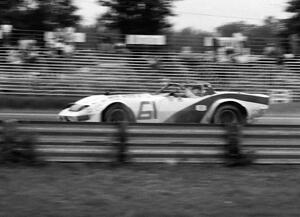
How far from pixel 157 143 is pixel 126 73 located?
49.2 ft

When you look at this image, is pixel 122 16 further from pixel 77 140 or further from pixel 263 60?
pixel 77 140

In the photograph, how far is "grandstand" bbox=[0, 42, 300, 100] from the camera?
20.4 metres

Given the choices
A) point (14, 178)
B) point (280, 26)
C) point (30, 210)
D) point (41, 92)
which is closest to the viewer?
point (30, 210)

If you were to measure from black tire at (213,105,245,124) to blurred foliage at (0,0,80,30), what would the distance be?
17.8m

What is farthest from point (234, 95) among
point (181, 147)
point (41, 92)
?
point (41, 92)

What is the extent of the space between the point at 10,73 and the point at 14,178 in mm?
15361

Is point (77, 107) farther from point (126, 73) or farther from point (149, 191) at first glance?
point (126, 73)

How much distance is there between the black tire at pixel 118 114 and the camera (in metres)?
10.5

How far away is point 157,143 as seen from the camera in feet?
21.3

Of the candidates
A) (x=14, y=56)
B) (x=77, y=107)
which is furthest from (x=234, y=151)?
(x=14, y=56)

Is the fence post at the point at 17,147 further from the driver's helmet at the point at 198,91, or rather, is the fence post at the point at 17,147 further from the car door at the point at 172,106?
the driver's helmet at the point at 198,91

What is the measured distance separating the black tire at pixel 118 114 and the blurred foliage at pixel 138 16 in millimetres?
17876

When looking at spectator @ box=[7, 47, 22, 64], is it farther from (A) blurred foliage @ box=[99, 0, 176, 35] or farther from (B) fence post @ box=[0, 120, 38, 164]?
(B) fence post @ box=[0, 120, 38, 164]

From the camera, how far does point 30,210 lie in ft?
14.9
